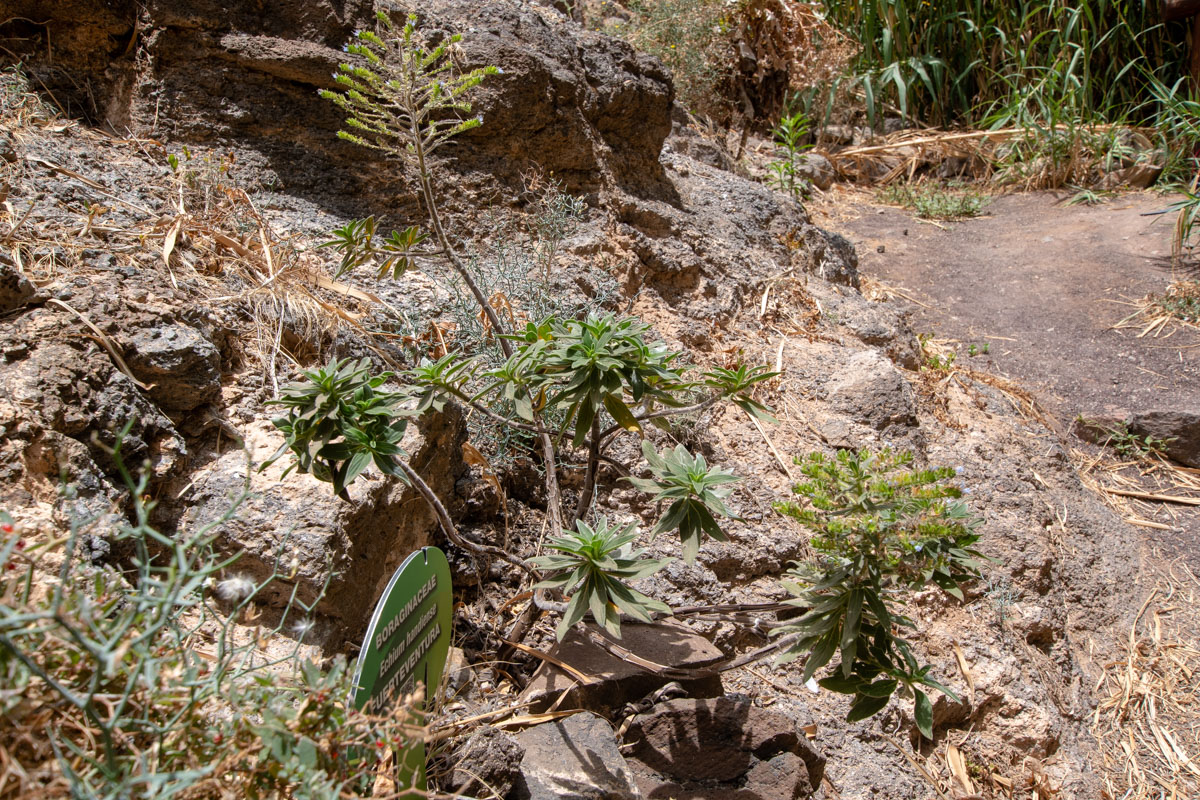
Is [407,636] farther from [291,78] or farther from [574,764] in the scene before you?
[291,78]

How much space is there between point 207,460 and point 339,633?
0.51m

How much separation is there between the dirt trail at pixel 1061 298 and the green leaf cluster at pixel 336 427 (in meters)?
3.74

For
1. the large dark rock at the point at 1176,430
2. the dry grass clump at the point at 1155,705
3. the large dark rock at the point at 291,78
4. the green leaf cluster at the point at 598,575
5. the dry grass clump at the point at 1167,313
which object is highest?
the large dark rock at the point at 291,78

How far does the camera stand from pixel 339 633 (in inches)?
73.5

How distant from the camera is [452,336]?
264cm

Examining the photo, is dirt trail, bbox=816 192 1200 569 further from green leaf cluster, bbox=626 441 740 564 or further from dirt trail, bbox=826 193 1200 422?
green leaf cluster, bbox=626 441 740 564

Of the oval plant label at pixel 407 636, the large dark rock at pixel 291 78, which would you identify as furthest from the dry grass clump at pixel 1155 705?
the large dark rock at pixel 291 78

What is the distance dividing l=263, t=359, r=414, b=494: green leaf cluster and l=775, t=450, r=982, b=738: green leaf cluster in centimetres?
78

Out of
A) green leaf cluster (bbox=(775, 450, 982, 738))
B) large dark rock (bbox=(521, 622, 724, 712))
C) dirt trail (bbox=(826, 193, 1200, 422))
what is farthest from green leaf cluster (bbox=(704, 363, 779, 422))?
dirt trail (bbox=(826, 193, 1200, 422))

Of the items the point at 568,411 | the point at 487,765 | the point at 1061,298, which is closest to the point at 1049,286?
the point at 1061,298

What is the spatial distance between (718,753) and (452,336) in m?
1.48

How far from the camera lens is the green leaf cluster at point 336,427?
1551 mm

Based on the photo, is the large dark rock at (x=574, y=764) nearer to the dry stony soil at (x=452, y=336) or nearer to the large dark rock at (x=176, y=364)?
the dry stony soil at (x=452, y=336)

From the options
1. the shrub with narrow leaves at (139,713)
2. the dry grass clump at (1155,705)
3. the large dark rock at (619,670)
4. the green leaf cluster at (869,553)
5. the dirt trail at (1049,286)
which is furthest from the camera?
the dirt trail at (1049,286)
